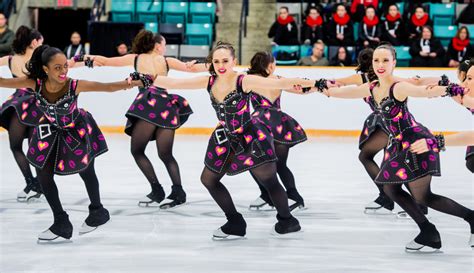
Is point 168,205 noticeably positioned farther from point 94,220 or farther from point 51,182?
point 51,182

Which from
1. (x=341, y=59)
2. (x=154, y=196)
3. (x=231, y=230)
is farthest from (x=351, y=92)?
(x=341, y=59)

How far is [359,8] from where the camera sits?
1398cm

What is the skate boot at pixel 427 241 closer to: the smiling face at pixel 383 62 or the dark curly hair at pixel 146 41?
the smiling face at pixel 383 62

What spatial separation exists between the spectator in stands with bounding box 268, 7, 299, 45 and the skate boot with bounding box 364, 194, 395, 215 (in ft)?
23.6

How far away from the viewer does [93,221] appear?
19.7 ft

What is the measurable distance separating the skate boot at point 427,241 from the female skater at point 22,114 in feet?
9.99

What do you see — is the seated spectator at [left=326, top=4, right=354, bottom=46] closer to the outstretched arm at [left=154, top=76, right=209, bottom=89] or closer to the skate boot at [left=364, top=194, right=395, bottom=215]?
the skate boot at [left=364, top=194, right=395, bottom=215]

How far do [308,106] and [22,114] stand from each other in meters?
5.91

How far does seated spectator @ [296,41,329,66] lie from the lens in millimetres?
12766

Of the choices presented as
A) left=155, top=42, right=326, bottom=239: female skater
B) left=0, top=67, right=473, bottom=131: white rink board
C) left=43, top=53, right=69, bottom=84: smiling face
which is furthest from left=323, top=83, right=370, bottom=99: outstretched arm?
left=0, top=67, right=473, bottom=131: white rink board

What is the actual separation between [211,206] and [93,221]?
1.33m

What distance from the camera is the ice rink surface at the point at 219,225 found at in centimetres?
506

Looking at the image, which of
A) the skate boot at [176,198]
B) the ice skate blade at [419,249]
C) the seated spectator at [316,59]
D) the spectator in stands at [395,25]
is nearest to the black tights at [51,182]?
the skate boot at [176,198]

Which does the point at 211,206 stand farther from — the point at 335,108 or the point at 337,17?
the point at 337,17
